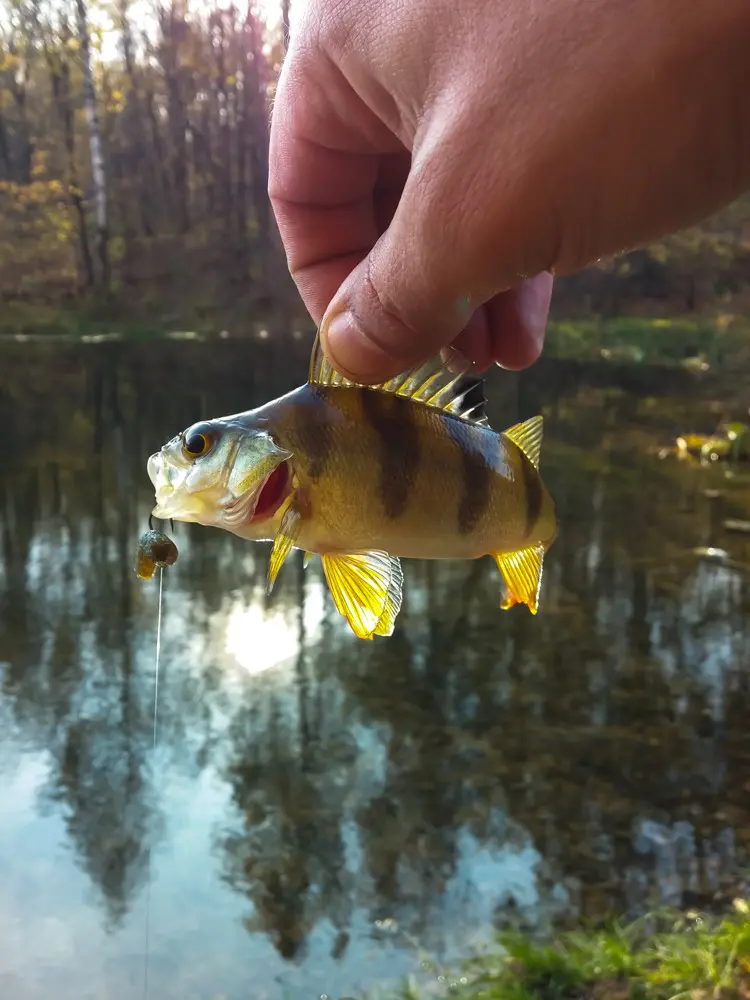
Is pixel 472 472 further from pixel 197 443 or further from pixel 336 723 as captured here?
pixel 336 723

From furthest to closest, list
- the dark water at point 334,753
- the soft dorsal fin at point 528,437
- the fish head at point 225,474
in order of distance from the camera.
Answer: the dark water at point 334,753 < the soft dorsal fin at point 528,437 < the fish head at point 225,474

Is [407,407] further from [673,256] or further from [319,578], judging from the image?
[673,256]

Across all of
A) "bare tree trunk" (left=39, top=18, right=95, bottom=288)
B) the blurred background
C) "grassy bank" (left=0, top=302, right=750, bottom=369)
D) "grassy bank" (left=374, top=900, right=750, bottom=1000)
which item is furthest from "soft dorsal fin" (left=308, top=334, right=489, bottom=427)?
"bare tree trunk" (left=39, top=18, right=95, bottom=288)

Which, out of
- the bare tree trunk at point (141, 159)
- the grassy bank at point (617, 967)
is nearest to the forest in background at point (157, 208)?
the bare tree trunk at point (141, 159)

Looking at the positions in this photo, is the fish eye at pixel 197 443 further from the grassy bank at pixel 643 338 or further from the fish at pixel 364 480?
the grassy bank at pixel 643 338

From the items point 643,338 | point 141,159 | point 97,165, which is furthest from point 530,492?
point 141,159
